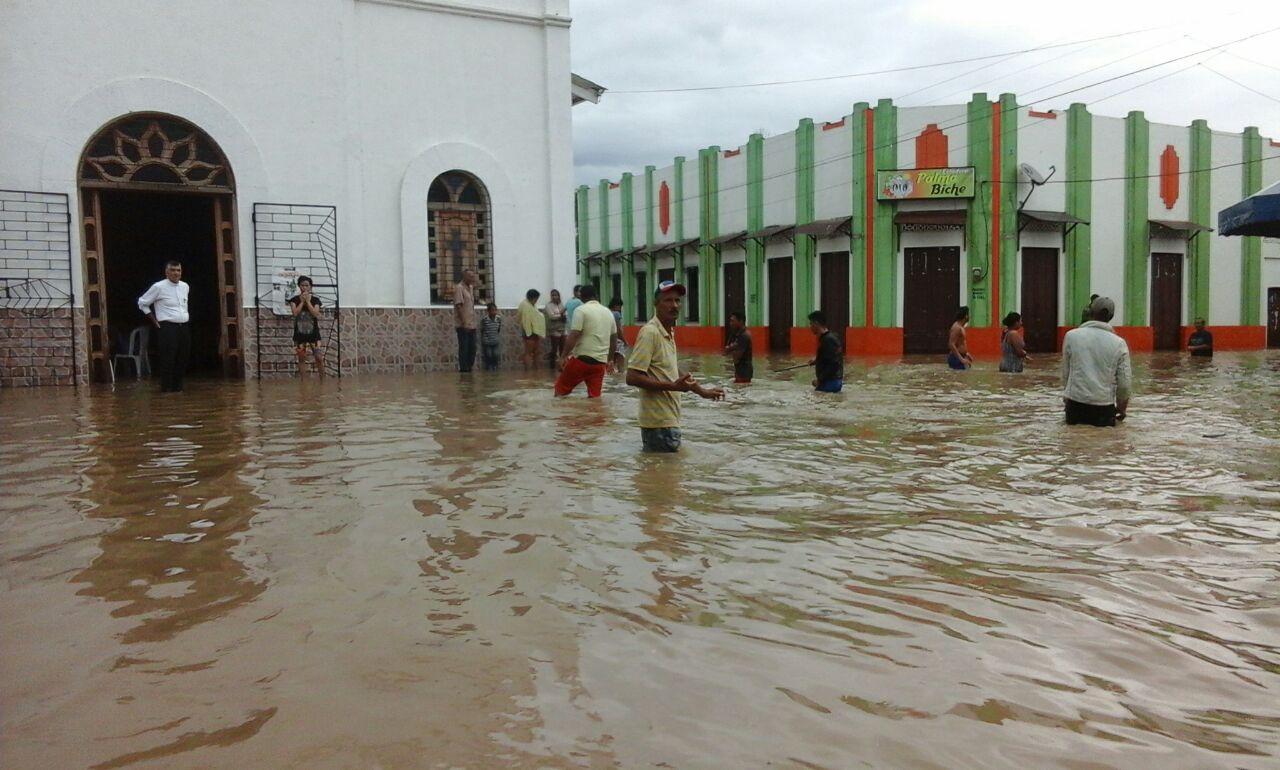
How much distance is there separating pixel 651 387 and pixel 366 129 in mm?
10351

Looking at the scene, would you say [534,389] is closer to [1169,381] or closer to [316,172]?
[316,172]

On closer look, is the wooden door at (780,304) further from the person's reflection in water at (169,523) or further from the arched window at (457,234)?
the person's reflection in water at (169,523)

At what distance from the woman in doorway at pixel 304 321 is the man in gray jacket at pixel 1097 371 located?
33.8ft

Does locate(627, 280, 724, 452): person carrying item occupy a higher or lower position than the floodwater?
higher

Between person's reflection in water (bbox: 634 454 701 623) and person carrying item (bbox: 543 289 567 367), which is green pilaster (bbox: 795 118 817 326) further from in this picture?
person's reflection in water (bbox: 634 454 701 623)

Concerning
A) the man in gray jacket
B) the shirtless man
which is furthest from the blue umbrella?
the man in gray jacket

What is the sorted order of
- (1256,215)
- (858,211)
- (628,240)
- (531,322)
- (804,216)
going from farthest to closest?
(628,240) < (804,216) < (858,211) < (531,322) < (1256,215)

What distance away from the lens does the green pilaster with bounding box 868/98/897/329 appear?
26.6 metres

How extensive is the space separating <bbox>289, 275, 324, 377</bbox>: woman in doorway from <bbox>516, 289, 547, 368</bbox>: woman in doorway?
3272mm

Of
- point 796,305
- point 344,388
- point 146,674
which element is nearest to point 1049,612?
point 146,674

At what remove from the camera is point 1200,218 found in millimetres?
29266

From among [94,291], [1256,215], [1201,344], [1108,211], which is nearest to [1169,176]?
[1108,211]

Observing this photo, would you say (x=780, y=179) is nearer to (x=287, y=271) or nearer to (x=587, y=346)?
(x=287, y=271)

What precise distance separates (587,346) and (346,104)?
23.4 ft
